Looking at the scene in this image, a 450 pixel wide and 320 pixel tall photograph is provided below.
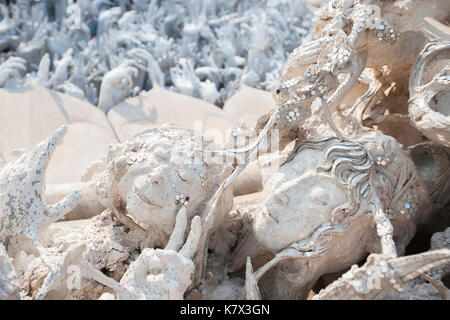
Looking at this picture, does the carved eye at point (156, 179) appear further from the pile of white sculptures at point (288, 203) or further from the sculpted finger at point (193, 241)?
the sculpted finger at point (193, 241)

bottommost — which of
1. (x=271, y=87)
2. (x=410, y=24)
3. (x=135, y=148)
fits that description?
(x=271, y=87)

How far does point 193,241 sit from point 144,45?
2.89 metres

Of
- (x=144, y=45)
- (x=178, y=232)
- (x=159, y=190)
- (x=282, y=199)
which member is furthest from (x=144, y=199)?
(x=144, y=45)

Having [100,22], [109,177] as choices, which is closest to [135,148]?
[109,177]

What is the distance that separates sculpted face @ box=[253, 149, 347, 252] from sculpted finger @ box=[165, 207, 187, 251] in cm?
21

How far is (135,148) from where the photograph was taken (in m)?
1.72

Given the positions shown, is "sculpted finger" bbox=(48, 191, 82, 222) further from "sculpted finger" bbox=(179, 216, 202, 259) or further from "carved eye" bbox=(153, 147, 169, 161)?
"sculpted finger" bbox=(179, 216, 202, 259)

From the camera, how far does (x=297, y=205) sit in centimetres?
154

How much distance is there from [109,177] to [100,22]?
2850 millimetres

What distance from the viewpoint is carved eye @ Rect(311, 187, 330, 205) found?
4.98ft

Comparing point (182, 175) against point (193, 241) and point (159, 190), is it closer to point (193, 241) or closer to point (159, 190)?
point (159, 190)
